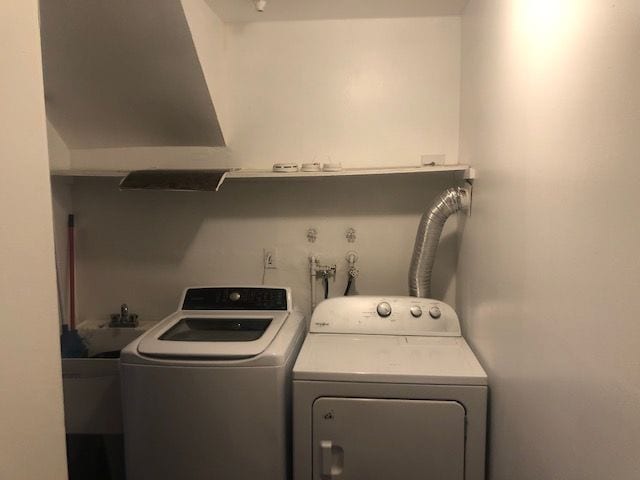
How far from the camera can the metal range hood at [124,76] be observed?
193 centimetres

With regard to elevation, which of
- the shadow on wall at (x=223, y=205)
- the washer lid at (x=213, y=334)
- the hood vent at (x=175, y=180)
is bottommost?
the washer lid at (x=213, y=334)

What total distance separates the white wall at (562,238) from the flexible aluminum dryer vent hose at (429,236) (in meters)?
0.35

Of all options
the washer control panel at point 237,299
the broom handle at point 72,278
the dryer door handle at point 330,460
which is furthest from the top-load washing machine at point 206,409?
the broom handle at point 72,278

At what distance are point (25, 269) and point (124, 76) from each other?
1.67 meters

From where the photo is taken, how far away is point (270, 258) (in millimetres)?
2576

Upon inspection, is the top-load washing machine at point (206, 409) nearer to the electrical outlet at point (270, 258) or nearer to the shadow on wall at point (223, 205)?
the electrical outlet at point (270, 258)

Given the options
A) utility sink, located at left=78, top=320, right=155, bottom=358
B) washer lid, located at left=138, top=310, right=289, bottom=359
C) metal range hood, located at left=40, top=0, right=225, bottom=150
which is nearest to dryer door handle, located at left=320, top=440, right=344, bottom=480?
washer lid, located at left=138, top=310, right=289, bottom=359

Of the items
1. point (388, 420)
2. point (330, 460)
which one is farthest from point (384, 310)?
point (330, 460)

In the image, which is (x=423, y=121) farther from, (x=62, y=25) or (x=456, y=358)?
(x=62, y=25)

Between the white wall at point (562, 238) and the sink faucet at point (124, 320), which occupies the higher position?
the white wall at point (562, 238)

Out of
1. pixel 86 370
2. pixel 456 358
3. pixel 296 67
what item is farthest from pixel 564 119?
pixel 86 370

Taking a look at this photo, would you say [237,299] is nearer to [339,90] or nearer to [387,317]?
[387,317]

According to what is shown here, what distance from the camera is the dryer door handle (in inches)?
67.6

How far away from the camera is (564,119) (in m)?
1.08
